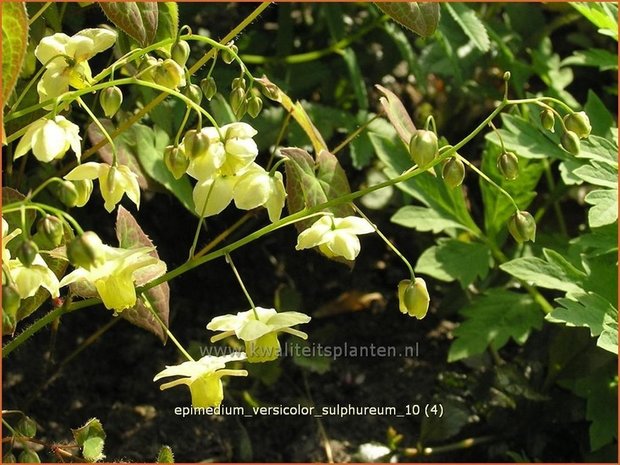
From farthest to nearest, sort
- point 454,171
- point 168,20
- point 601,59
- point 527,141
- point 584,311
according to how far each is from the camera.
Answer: point 601,59, point 527,141, point 584,311, point 168,20, point 454,171

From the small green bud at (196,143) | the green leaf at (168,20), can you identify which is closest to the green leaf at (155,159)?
the green leaf at (168,20)

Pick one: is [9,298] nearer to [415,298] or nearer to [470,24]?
[415,298]

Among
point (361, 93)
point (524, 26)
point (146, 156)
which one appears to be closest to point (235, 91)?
point (146, 156)

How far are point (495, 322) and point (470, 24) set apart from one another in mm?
545

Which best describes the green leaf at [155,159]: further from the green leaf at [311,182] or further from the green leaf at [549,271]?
the green leaf at [549,271]

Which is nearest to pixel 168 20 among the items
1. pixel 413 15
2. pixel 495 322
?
pixel 413 15


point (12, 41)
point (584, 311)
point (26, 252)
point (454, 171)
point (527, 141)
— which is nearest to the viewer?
point (26, 252)

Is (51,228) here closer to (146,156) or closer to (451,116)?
(146,156)

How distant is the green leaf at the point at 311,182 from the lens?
1246 mm

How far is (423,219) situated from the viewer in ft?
5.83

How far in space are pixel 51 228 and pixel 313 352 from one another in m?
1.01

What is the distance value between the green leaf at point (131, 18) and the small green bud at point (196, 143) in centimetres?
18

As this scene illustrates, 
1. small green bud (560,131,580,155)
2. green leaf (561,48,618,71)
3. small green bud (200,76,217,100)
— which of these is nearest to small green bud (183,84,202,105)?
small green bud (200,76,217,100)

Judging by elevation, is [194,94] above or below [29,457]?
above
